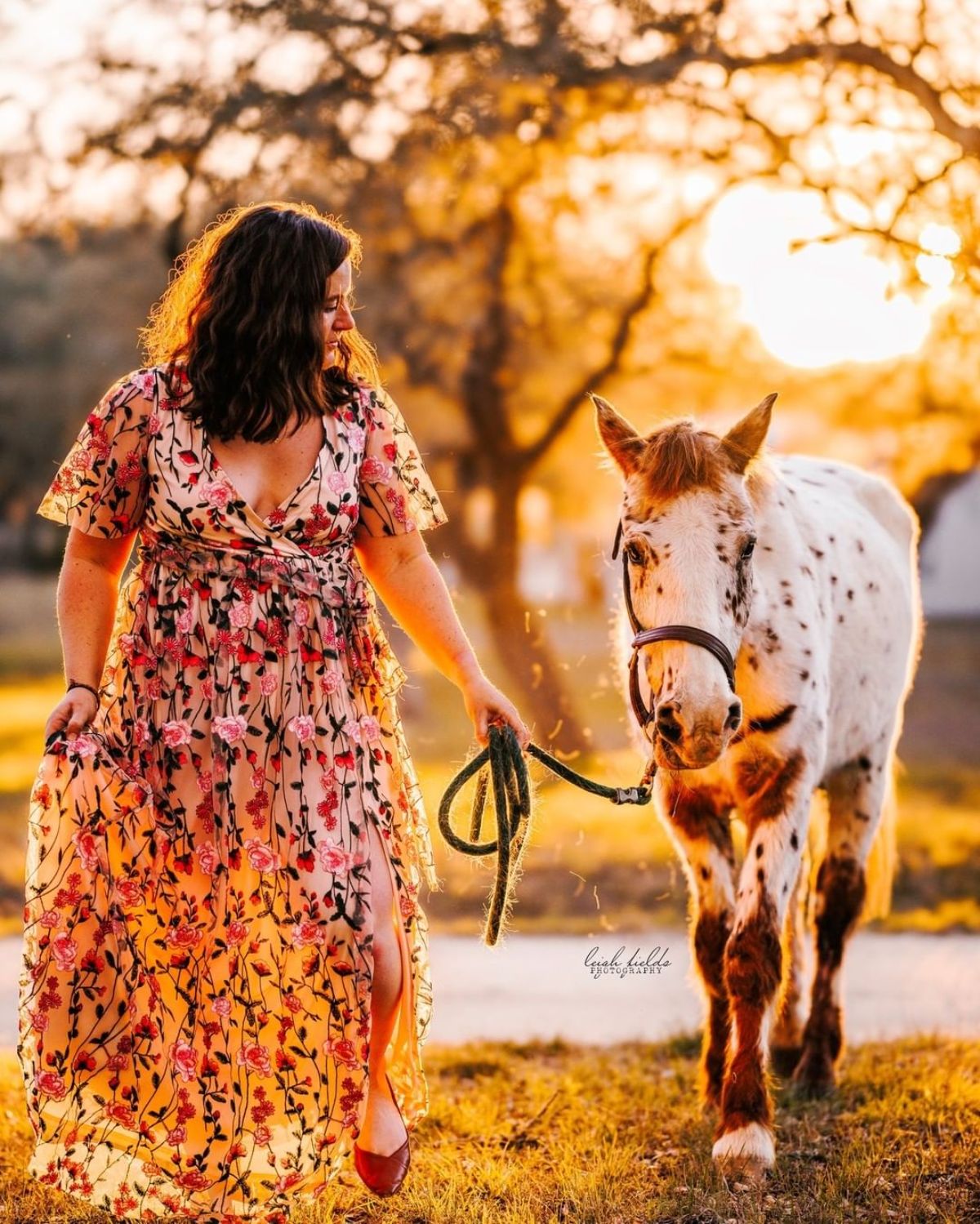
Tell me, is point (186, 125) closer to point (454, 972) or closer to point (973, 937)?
point (454, 972)

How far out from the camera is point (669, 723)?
3168mm

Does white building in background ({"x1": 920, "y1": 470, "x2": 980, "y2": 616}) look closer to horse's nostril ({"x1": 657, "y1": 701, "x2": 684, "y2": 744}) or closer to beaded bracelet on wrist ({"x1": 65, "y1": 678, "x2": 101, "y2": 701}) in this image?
horse's nostril ({"x1": 657, "y1": 701, "x2": 684, "y2": 744})

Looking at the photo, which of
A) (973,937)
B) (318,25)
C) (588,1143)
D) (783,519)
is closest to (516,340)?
(318,25)

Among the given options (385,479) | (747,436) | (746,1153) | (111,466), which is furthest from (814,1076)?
(111,466)

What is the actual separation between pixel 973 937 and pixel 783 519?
13.3ft

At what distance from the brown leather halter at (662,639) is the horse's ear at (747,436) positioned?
1.31 feet

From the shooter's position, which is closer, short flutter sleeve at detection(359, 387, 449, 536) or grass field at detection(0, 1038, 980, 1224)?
short flutter sleeve at detection(359, 387, 449, 536)

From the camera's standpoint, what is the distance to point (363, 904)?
290 centimetres

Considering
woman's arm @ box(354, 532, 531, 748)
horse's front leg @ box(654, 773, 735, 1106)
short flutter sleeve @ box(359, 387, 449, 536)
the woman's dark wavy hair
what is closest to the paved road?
horse's front leg @ box(654, 773, 735, 1106)

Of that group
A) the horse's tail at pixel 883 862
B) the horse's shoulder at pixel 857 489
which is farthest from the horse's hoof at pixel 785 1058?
the horse's shoulder at pixel 857 489

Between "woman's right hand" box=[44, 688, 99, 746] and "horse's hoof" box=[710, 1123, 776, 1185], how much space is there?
1.92 metres

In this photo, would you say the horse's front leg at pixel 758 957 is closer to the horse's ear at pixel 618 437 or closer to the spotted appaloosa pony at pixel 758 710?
the spotted appaloosa pony at pixel 758 710

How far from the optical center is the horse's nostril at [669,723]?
10.3 ft

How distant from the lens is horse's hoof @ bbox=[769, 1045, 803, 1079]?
180 inches
